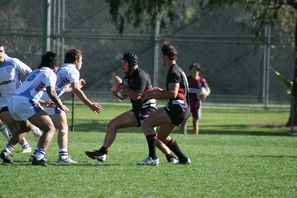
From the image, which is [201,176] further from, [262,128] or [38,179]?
[262,128]

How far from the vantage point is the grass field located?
9273 mm

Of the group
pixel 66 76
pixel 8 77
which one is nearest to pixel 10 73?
pixel 8 77

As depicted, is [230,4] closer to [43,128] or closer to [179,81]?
[179,81]

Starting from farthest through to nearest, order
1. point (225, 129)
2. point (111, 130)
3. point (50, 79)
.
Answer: point (225, 129) < point (111, 130) < point (50, 79)

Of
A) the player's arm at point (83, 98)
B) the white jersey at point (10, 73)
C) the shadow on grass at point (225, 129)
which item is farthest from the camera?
the shadow on grass at point (225, 129)

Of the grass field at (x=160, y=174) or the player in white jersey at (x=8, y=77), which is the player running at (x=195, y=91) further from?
the player in white jersey at (x=8, y=77)

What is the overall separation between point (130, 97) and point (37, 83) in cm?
147

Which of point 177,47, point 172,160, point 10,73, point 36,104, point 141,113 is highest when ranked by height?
point 10,73

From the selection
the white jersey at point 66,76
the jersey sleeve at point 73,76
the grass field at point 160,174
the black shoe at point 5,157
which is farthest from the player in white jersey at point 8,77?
the black shoe at point 5,157

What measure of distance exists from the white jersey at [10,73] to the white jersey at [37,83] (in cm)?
161

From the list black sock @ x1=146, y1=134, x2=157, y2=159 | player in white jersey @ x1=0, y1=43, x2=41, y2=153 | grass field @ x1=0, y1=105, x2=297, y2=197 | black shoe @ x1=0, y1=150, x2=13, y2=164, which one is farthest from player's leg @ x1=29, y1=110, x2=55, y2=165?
player in white jersey @ x1=0, y1=43, x2=41, y2=153

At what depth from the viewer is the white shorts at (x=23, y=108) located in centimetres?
1158

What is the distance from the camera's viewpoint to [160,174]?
10938 millimetres

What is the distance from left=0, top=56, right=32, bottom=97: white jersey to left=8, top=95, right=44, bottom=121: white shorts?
1701mm
